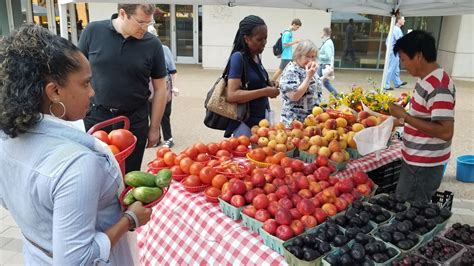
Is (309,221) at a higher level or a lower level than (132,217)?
lower

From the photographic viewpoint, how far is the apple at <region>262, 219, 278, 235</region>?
6.19 ft

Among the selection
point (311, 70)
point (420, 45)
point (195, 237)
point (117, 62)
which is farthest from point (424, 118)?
point (117, 62)

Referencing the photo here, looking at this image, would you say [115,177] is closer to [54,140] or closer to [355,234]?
[54,140]

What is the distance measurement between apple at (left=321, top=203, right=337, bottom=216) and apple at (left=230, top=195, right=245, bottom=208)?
0.45 m

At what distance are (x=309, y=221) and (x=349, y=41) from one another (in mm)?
12935

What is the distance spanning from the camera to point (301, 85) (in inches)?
144

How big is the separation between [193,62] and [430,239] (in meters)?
13.0

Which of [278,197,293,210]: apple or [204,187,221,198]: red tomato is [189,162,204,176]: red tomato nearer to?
[204,187,221,198]: red tomato

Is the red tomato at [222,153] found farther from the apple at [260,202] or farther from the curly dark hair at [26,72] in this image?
the curly dark hair at [26,72]

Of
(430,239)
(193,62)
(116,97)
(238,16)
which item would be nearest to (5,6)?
(193,62)

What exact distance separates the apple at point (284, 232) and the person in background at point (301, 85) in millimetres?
2011

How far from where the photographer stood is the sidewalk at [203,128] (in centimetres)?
349

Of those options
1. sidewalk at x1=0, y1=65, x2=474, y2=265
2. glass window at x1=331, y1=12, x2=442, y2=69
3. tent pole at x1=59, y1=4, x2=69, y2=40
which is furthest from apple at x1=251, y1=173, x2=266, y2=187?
glass window at x1=331, y1=12, x2=442, y2=69

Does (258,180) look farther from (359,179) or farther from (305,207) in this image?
(359,179)
